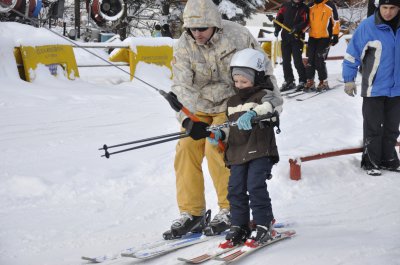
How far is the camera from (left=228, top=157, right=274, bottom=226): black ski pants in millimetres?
4184

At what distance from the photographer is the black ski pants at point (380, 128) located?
695 centimetres

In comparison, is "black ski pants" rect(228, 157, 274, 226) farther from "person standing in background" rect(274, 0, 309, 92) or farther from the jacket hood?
"person standing in background" rect(274, 0, 309, 92)

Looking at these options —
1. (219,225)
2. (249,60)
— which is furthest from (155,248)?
(249,60)

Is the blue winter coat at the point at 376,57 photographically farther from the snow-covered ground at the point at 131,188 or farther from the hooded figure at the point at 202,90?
the hooded figure at the point at 202,90

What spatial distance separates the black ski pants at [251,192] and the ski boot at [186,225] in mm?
559

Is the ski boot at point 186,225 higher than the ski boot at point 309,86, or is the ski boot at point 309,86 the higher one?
the ski boot at point 186,225

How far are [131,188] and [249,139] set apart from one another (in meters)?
2.66

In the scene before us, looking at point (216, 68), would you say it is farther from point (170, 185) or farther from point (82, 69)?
point (82, 69)

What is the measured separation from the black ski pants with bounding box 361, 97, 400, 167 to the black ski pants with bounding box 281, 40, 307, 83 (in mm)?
5483

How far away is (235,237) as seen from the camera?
4.32 m

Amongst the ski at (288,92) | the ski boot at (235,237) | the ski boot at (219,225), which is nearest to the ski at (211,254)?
the ski boot at (235,237)

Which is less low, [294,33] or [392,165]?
[294,33]

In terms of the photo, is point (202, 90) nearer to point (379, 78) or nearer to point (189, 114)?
point (189, 114)

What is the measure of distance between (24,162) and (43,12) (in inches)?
603
